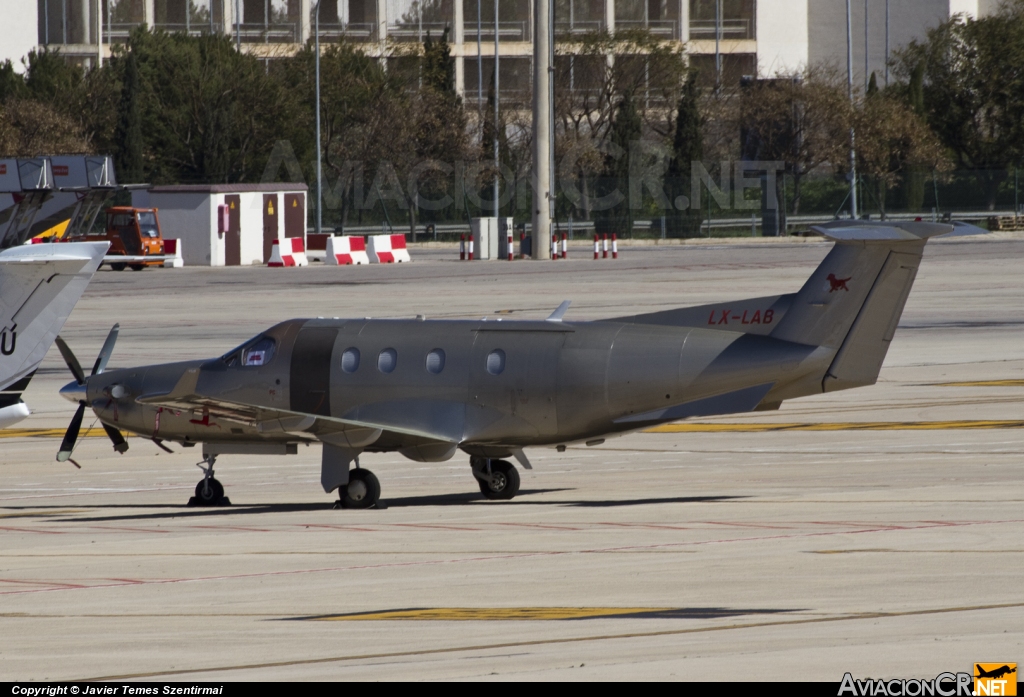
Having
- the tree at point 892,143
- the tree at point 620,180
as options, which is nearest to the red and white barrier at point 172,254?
the tree at point 620,180

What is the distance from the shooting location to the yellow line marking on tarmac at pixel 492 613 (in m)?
12.0

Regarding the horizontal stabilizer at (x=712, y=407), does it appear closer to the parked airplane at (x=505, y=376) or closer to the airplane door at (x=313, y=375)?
the parked airplane at (x=505, y=376)

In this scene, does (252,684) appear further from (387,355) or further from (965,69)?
(965,69)

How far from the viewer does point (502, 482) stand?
19766 millimetres

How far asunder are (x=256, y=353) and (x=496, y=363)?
3170mm

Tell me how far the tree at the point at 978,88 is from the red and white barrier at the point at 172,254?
56787 mm

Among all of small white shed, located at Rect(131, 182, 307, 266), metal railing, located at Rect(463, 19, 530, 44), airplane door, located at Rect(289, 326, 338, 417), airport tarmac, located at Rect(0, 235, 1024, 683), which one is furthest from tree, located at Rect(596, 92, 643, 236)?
airplane door, located at Rect(289, 326, 338, 417)

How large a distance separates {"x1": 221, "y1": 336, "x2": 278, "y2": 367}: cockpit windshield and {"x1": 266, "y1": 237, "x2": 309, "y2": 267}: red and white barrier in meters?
54.2

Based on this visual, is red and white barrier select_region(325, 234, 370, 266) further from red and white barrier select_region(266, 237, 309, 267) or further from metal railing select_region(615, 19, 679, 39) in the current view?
metal railing select_region(615, 19, 679, 39)

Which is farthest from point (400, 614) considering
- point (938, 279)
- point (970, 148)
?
point (970, 148)

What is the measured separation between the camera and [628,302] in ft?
171

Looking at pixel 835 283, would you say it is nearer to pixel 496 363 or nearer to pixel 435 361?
pixel 496 363

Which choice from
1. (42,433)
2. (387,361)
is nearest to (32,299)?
(387,361)

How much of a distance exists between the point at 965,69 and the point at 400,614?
106752mm
